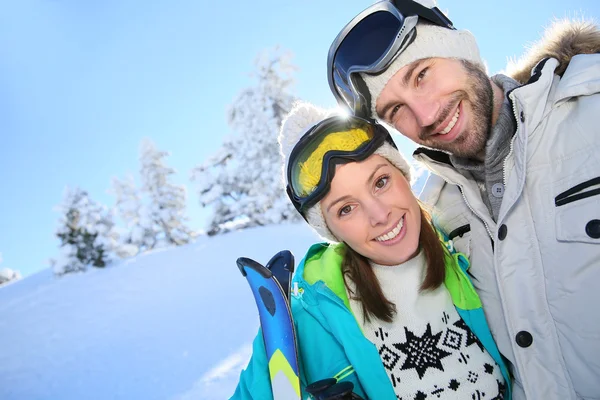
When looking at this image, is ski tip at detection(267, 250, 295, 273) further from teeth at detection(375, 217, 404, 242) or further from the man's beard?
the man's beard

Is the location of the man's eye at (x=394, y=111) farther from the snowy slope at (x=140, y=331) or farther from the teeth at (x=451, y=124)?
the snowy slope at (x=140, y=331)

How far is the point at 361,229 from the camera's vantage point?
2.30 metres

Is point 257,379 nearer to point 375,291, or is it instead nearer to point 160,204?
point 375,291

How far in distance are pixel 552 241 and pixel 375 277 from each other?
1.09 meters

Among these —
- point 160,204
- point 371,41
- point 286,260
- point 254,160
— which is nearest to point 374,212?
point 286,260

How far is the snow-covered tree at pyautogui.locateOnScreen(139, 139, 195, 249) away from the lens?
23547 mm

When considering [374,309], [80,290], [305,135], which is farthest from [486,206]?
[80,290]

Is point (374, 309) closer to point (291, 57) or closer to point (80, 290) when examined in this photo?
point (80, 290)

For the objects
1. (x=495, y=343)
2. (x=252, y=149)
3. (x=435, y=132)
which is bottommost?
(x=495, y=343)

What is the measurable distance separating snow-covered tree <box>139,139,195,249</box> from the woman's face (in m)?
23.3

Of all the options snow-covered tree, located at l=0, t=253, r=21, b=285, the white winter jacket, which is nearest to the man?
the white winter jacket

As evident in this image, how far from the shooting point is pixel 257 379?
2.15 meters

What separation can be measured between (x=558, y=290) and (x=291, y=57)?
22288 mm

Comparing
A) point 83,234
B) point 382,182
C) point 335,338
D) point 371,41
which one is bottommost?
point 335,338
